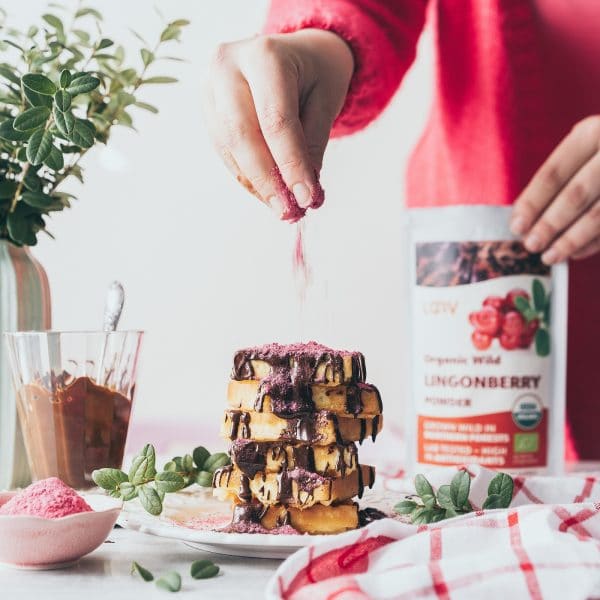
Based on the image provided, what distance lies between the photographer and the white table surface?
54 cm

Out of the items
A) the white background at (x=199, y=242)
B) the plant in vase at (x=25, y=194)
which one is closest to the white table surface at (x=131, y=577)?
the plant in vase at (x=25, y=194)

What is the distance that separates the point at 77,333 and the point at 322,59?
1.36ft

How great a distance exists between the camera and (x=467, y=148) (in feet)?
4.68

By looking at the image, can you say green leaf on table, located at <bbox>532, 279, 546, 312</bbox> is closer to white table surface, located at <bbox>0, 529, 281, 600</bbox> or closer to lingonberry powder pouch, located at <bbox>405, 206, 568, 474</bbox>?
lingonberry powder pouch, located at <bbox>405, 206, 568, 474</bbox>

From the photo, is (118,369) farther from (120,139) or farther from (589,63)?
(120,139)

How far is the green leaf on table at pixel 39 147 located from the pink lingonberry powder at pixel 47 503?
1.07 feet

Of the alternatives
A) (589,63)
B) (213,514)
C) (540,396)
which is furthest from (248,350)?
(589,63)

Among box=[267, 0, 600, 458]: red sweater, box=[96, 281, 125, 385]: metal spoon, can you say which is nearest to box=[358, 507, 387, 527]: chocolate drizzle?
box=[96, 281, 125, 385]: metal spoon

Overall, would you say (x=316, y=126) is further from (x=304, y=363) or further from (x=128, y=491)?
(x=128, y=491)

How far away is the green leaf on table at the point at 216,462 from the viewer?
0.83 meters

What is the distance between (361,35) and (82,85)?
1.60ft

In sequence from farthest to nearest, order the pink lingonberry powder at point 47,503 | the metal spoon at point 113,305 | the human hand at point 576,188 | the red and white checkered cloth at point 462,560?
the human hand at point 576,188 < the metal spoon at point 113,305 < the pink lingonberry powder at point 47,503 < the red and white checkered cloth at point 462,560

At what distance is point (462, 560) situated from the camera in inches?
20.1

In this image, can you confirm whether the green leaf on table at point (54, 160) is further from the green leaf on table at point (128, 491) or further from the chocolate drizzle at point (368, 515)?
the chocolate drizzle at point (368, 515)
